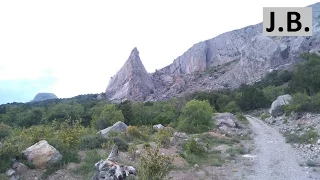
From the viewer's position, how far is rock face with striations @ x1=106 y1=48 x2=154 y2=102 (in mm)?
108188

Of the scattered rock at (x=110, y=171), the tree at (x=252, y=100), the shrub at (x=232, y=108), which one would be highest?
the tree at (x=252, y=100)

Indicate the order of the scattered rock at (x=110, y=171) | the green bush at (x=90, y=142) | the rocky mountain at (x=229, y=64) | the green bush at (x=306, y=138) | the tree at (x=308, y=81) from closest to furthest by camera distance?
the scattered rock at (x=110, y=171) < the green bush at (x=90, y=142) < the green bush at (x=306, y=138) < the tree at (x=308, y=81) < the rocky mountain at (x=229, y=64)

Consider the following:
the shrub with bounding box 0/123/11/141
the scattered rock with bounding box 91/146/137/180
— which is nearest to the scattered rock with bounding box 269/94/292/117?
the shrub with bounding box 0/123/11/141

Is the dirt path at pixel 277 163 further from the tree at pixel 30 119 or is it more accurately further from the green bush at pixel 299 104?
the tree at pixel 30 119

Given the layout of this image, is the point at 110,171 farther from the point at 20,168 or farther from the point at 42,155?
the point at 20,168

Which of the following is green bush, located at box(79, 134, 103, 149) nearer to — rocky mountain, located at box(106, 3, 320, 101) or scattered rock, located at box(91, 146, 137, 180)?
scattered rock, located at box(91, 146, 137, 180)

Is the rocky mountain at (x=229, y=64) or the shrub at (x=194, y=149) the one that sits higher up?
the rocky mountain at (x=229, y=64)

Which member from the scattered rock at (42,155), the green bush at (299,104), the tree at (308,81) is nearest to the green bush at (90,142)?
the scattered rock at (42,155)

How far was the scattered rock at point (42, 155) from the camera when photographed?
33.7 ft

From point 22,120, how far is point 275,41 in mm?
76927

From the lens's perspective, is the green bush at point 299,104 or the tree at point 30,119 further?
the tree at point 30,119

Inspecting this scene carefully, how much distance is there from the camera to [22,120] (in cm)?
4622

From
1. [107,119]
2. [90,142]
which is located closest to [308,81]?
[107,119]

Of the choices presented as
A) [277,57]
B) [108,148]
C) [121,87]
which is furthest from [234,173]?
[121,87]
